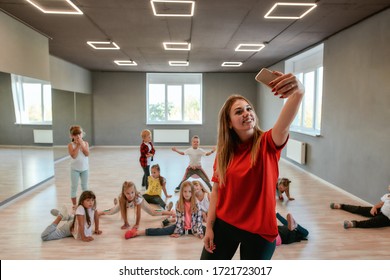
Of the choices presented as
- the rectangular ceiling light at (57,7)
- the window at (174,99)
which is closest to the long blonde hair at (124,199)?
the rectangular ceiling light at (57,7)

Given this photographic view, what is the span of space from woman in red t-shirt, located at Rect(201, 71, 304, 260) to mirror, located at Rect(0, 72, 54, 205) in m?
4.40

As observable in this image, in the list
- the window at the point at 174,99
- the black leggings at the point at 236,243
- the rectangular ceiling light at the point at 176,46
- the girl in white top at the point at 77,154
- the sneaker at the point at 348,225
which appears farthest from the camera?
the window at the point at 174,99

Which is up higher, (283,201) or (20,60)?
(20,60)

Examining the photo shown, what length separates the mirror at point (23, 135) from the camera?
4.98 metres

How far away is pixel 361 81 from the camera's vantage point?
16.7ft

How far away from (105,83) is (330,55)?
864 cm

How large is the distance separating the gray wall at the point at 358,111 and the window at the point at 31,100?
5640 mm

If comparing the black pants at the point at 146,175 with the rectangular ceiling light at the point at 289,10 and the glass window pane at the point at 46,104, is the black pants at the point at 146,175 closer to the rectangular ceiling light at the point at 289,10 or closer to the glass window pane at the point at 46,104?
the glass window pane at the point at 46,104

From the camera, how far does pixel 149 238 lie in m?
3.59

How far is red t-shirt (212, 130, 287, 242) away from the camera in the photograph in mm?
1367

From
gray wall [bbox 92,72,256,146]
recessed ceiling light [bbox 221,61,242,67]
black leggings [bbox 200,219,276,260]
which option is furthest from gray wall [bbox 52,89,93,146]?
black leggings [bbox 200,219,276,260]

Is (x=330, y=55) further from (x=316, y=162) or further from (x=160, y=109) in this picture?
(x=160, y=109)

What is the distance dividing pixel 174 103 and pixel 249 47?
18.9ft

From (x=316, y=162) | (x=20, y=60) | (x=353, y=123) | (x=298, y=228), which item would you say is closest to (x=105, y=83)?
(x=20, y=60)
